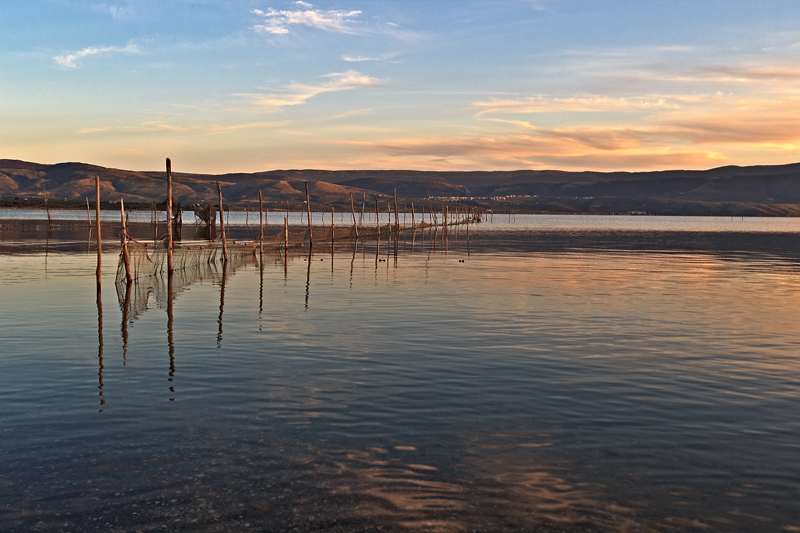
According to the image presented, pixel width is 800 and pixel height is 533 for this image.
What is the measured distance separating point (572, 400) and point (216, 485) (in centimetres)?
635

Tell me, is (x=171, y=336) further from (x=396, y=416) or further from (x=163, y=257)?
(x=163, y=257)

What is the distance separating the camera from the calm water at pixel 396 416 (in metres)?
A: 7.61

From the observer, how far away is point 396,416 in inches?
425

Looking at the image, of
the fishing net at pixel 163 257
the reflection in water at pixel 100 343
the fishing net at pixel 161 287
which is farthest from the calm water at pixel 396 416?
the fishing net at pixel 163 257

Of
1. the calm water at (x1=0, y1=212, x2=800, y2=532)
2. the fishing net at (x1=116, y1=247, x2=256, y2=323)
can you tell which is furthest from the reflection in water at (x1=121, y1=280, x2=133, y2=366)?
the calm water at (x1=0, y1=212, x2=800, y2=532)

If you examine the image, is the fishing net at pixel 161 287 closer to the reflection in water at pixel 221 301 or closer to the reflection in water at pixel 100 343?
the reflection in water at pixel 221 301

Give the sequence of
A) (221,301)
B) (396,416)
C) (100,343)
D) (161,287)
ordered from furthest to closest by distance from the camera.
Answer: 1. (161,287)
2. (221,301)
3. (100,343)
4. (396,416)

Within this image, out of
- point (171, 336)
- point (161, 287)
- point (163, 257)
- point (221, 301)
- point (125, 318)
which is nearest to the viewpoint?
point (171, 336)

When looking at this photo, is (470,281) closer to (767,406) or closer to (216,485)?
(767,406)

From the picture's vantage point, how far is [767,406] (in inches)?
463

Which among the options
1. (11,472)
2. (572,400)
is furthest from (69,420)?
(572,400)

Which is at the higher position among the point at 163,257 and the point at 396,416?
the point at 163,257

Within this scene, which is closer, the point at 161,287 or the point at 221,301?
the point at 221,301

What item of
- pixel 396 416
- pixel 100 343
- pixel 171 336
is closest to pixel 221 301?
pixel 171 336
